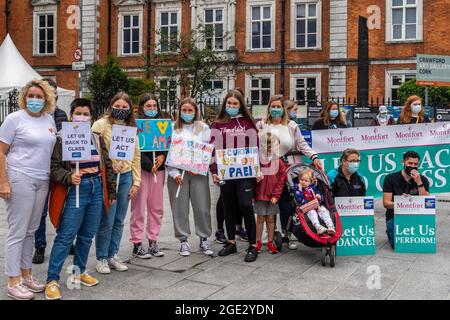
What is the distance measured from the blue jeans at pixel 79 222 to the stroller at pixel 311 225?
7.87ft

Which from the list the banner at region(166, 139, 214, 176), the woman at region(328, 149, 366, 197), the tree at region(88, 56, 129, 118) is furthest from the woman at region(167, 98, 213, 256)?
the tree at region(88, 56, 129, 118)

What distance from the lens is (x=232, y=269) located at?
19.0 ft

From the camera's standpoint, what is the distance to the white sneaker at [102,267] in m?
5.58

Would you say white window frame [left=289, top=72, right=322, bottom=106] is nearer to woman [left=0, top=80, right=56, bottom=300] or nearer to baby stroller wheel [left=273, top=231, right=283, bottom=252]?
baby stroller wheel [left=273, top=231, right=283, bottom=252]

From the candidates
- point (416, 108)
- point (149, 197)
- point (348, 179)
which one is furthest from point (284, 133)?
point (416, 108)

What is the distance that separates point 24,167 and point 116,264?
5.45ft

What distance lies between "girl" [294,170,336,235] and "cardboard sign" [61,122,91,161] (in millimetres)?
2724

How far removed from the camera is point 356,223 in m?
6.47

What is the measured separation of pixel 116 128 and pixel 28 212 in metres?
1.26

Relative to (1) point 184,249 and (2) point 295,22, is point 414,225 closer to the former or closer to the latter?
(1) point 184,249

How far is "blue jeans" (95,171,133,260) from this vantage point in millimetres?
5519

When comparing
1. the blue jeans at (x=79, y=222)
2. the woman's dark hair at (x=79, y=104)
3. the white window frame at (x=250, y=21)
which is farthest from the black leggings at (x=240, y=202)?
the white window frame at (x=250, y=21)

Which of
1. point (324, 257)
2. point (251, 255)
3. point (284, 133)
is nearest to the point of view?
point (324, 257)
